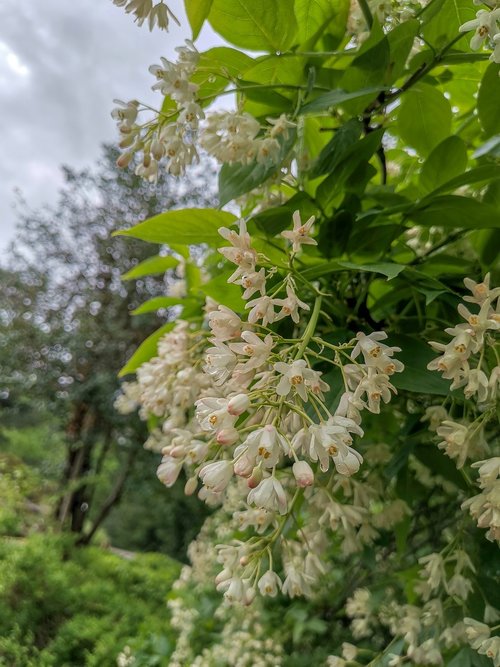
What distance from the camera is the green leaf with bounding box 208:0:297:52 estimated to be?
0.37 metres

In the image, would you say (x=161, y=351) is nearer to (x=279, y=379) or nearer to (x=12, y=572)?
(x=279, y=379)

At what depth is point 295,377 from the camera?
0.82ft

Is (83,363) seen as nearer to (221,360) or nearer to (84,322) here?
(84,322)

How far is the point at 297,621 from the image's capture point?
1112 mm

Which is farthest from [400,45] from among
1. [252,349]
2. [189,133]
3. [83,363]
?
[83,363]

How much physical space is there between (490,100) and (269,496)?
0.35m

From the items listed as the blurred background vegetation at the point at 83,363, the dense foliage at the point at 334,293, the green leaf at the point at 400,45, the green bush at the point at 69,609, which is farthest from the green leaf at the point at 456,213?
the blurred background vegetation at the point at 83,363

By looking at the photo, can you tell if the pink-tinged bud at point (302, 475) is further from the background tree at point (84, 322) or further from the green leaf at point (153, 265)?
the background tree at point (84, 322)

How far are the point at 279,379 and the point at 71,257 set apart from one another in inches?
119

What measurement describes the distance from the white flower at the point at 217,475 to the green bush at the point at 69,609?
1.19 meters

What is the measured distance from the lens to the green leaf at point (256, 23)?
0.37 metres

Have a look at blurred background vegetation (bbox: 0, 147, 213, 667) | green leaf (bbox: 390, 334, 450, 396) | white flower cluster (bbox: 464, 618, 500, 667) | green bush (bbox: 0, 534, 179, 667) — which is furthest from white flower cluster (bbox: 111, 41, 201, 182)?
blurred background vegetation (bbox: 0, 147, 213, 667)

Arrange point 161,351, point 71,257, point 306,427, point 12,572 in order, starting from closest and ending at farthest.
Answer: point 306,427 → point 161,351 → point 12,572 → point 71,257

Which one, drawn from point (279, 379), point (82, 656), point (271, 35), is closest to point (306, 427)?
point (279, 379)
